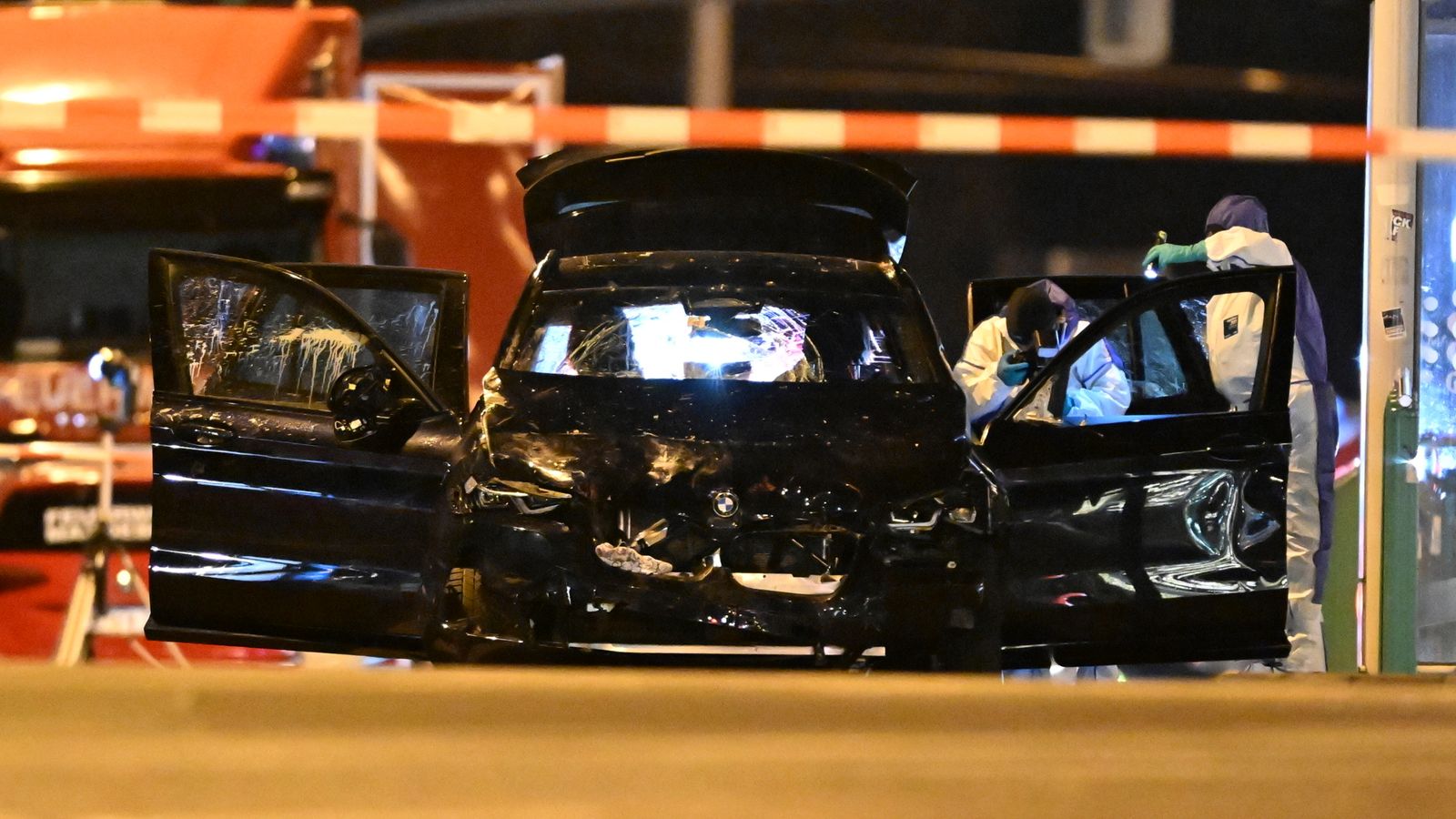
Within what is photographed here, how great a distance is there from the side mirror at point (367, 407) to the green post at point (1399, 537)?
3.95 metres

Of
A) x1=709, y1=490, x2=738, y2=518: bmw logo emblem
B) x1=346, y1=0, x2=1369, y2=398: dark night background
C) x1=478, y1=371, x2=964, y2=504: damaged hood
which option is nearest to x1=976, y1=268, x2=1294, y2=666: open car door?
x1=478, y1=371, x2=964, y2=504: damaged hood

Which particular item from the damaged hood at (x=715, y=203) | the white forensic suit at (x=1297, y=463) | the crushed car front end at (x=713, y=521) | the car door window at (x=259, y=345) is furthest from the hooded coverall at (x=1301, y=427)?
the car door window at (x=259, y=345)

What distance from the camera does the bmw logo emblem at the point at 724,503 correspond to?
4859mm

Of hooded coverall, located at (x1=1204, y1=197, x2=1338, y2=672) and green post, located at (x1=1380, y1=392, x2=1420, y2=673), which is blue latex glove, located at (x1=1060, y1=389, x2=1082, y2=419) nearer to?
hooded coverall, located at (x1=1204, y1=197, x2=1338, y2=672)

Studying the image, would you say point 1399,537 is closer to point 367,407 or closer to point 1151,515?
point 1151,515

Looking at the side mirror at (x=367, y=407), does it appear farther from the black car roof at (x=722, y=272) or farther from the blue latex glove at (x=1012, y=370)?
the blue latex glove at (x=1012, y=370)

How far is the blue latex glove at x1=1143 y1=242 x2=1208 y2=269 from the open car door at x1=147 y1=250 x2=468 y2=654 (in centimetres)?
318

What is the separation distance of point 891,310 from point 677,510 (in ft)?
4.94

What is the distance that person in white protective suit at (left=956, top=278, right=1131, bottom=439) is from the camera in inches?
245

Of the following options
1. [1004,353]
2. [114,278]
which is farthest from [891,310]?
[114,278]

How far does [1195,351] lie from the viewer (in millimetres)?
5957

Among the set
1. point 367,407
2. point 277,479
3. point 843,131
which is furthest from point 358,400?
point 843,131

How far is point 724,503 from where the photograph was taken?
487 cm

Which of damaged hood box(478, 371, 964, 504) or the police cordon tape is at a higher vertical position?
the police cordon tape
